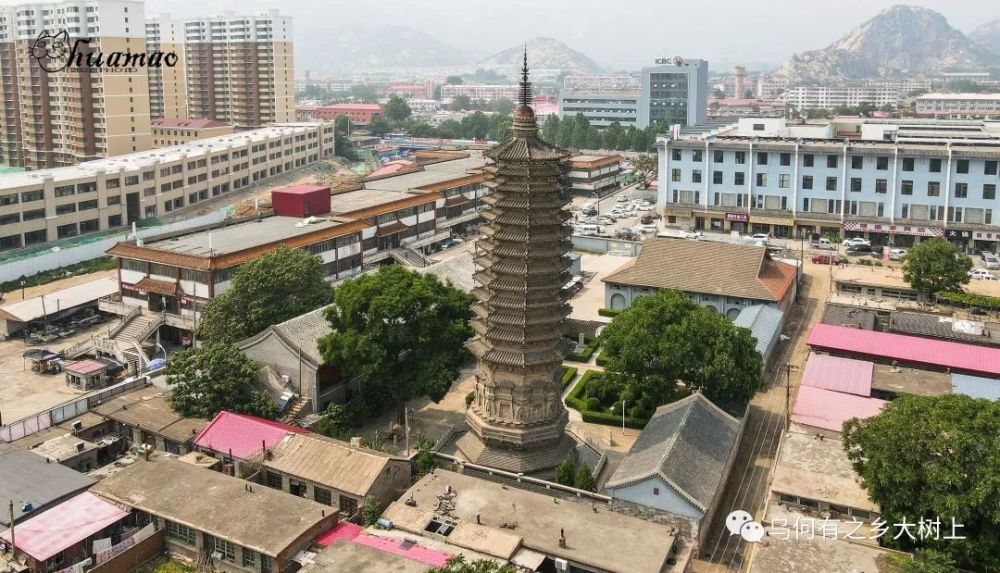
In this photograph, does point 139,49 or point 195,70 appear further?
point 195,70

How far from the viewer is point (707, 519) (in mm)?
28531

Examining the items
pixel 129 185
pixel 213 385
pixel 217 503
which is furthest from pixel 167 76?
pixel 217 503

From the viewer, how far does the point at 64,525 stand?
26.8 metres

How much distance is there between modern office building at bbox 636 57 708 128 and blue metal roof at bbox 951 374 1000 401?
11521cm

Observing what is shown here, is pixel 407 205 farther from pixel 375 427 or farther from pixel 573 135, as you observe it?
pixel 573 135

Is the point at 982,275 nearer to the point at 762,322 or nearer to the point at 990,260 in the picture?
the point at 990,260

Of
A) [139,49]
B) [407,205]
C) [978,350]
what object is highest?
[139,49]

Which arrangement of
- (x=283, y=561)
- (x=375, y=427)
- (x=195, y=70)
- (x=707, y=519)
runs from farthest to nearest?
(x=195, y=70)
(x=375, y=427)
(x=707, y=519)
(x=283, y=561)

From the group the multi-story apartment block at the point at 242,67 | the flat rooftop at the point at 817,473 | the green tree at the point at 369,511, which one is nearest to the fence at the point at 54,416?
the green tree at the point at 369,511

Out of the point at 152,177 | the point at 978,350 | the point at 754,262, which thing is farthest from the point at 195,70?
the point at 978,350

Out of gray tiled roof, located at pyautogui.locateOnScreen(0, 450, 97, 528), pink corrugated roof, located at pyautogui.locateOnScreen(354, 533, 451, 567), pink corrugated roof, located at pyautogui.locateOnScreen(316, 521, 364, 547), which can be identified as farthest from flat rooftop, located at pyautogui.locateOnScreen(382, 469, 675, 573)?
gray tiled roof, located at pyautogui.locateOnScreen(0, 450, 97, 528)

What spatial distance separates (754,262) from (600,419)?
710 inches

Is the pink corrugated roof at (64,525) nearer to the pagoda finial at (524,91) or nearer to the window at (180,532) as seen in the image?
the window at (180,532)

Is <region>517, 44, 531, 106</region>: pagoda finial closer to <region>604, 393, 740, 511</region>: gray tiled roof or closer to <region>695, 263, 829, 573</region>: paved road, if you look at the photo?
<region>604, 393, 740, 511</region>: gray tiled roof
